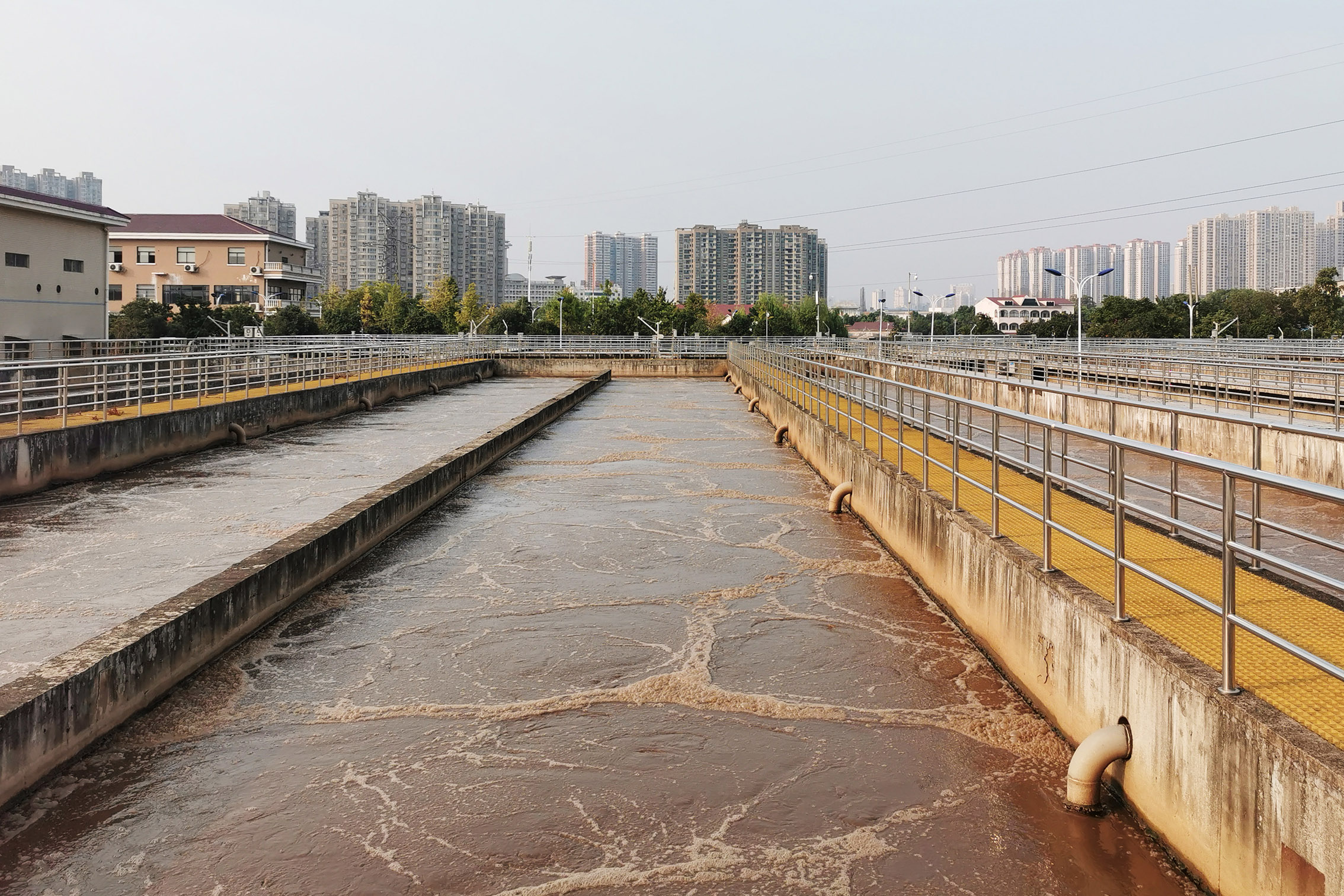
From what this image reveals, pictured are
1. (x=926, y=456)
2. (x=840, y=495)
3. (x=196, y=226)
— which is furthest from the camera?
(x=196, y=226)

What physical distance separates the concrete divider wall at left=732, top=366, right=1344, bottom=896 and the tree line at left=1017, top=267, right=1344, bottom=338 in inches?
3166

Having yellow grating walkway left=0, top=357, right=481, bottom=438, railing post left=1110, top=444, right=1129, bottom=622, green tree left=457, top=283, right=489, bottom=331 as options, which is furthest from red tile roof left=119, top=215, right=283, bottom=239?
railing post left=1110, top=444, right=1129, bottom=622

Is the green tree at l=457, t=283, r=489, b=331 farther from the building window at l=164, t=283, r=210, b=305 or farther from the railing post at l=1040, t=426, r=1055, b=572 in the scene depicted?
the railing post at l=1040, t=426, r=1055, b=572

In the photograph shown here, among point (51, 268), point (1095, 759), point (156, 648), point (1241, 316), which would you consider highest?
point (1241, 316)

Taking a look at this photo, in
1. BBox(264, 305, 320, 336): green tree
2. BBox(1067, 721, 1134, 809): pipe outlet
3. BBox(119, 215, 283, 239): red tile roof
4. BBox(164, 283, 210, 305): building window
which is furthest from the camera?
BBox(119, 215, 283, 239): red tile roof

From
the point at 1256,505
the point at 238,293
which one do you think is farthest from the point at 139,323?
the point at 1256,505

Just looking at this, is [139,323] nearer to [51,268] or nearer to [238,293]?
[238,293]

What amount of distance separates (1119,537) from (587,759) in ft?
10.1

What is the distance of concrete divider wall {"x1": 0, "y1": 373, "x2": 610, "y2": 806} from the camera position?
5742 mm

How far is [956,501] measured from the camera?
9391mm

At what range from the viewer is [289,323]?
3425 inches

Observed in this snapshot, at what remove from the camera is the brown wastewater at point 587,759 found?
5102 mm

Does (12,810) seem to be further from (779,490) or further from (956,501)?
(779,490)

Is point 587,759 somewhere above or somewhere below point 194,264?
below
